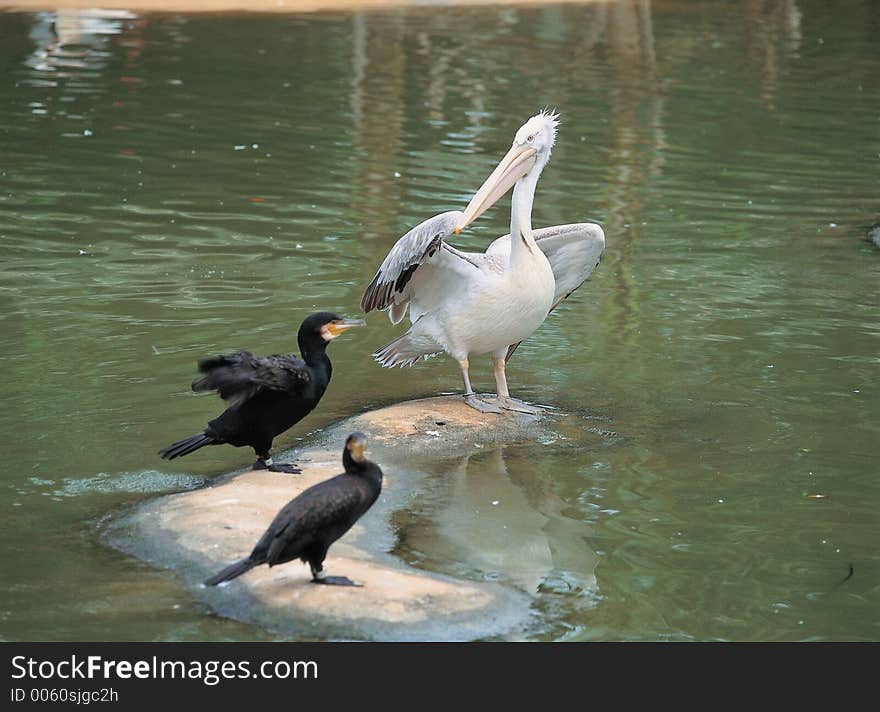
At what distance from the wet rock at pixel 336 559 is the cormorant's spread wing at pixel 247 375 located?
453 millimetres

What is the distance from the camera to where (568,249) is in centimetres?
807

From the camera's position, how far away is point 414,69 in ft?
66.0

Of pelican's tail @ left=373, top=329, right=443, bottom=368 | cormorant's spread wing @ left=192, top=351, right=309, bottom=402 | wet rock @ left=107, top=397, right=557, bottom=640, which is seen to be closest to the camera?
wet rock @ left=107, top=397, right=557, bottom=640

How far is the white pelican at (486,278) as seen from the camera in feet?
24.4

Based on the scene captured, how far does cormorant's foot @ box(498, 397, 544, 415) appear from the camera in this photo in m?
7.79

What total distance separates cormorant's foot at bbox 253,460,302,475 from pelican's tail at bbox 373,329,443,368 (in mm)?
1442

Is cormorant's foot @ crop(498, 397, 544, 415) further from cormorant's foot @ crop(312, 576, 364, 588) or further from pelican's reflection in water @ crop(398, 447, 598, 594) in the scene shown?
cormorant's foot @ crop(312, 576, 364, 588)

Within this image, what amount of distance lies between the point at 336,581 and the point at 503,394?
9.03 feet

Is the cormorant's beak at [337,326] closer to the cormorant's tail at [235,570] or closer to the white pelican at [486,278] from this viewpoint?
the white pelican at [486,278]

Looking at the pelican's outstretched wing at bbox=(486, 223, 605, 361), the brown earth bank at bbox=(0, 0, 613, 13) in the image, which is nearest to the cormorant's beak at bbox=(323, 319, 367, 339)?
the pelican's outstretched wing at bbox=(486, 223, 605, 361)

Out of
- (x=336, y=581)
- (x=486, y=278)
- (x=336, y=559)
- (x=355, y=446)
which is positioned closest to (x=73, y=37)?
(x=486, y=278)

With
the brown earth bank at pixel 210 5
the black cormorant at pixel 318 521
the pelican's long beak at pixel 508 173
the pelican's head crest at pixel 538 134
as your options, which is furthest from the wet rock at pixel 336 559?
the brown earth bank at pixel 210 5

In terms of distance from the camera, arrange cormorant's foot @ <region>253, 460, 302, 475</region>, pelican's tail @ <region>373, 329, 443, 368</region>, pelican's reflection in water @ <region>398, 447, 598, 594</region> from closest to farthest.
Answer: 1. pelican's reflection in water @ <region>398, 447, 598, 594</region>
2. cormorant's foot @ <region>253, 460, 302, 475</region>
3. pelican's tail @ <region>373, 329, 443, 368</region>

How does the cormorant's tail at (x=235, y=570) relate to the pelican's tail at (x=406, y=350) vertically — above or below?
above
